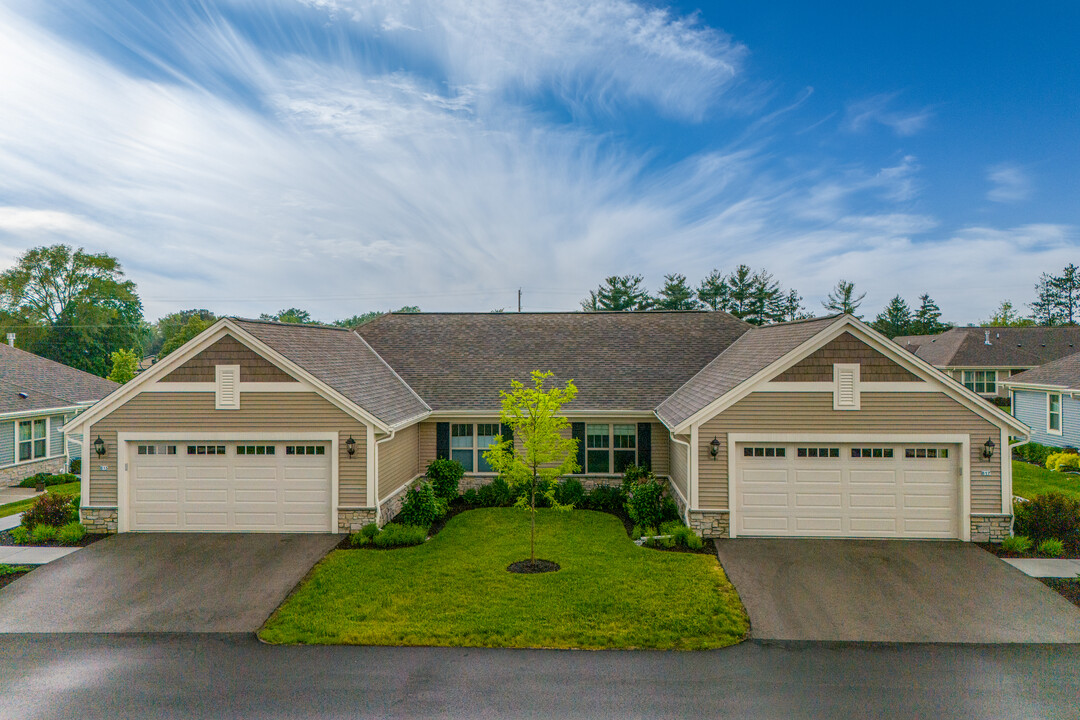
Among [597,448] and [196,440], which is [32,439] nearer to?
[196,440]

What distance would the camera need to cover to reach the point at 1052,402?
25000 millimetres

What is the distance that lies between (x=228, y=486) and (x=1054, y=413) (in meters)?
33.0

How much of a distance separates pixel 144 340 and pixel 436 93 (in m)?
56.5

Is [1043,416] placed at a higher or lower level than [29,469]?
higher

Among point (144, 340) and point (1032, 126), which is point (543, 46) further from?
point (144, 340)

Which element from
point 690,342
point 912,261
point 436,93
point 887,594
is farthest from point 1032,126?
point 436,93

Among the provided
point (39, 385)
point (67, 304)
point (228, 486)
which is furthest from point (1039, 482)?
point (67, 304)

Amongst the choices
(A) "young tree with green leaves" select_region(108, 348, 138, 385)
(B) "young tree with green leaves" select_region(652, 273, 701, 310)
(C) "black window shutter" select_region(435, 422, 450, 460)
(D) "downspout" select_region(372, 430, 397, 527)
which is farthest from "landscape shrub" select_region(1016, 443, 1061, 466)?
(A) "young tree with green leaves" select_region(108, 348, 138, 385)

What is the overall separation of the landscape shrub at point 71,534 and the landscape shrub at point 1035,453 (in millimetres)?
32827

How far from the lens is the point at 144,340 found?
5941cm

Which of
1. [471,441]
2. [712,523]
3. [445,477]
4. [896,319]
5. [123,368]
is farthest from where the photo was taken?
[896,319]

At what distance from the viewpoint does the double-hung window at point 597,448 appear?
54.8 ft

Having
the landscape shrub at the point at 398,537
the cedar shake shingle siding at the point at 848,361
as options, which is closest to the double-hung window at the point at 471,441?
the landscape shrub at the point at 398,537

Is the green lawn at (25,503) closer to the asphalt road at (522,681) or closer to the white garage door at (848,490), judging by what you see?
the asphalt road at (522,681)
